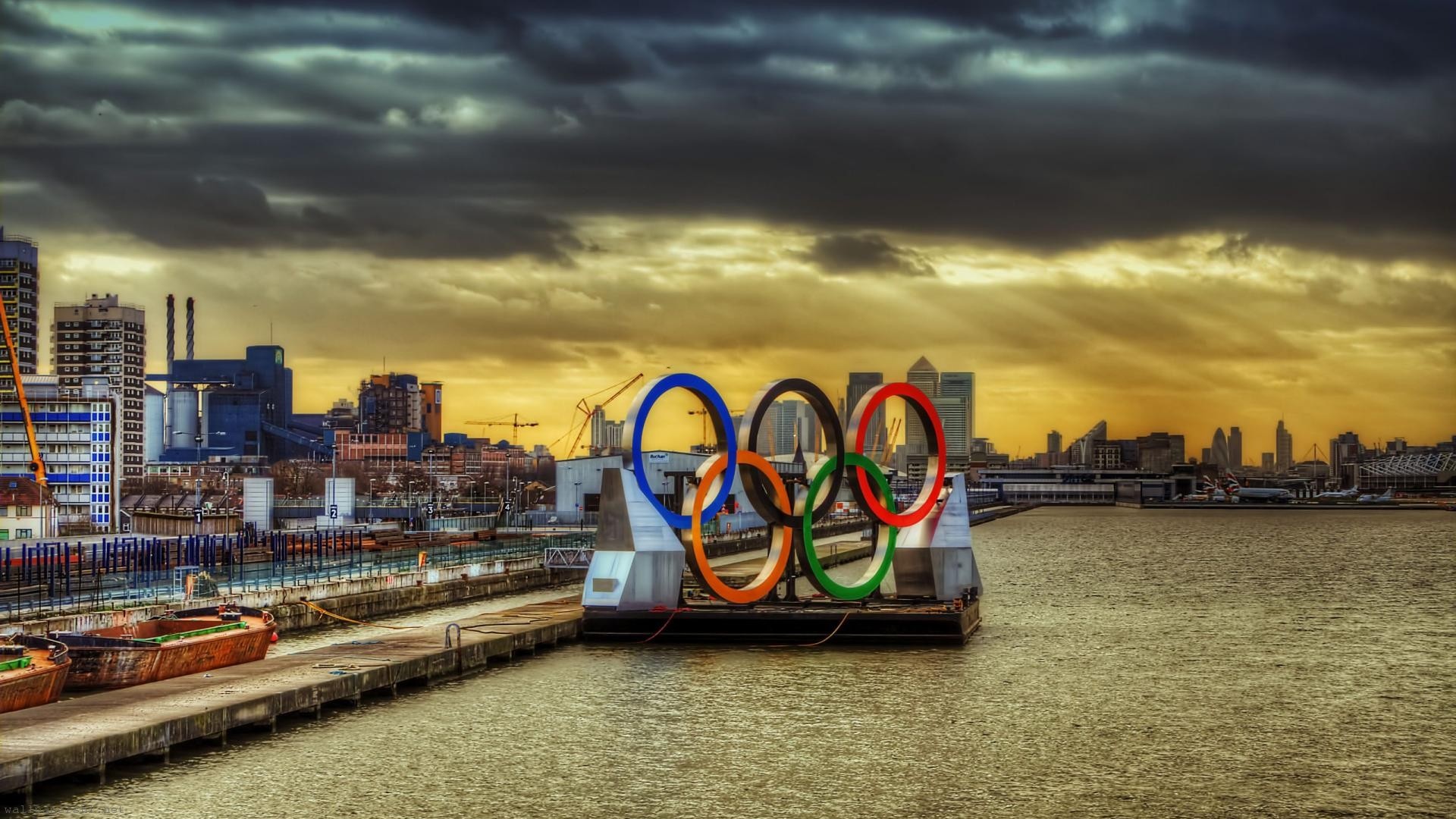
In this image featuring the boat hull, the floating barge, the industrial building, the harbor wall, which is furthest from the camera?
the industrial building

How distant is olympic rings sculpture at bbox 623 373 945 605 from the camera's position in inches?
2357

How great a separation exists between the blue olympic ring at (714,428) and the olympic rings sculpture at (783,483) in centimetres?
4

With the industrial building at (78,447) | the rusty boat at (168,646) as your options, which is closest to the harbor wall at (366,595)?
the rusty boat at (168,646)

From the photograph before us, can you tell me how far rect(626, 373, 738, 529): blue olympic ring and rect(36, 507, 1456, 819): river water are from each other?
5.51m

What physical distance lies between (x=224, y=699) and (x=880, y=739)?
725 inches

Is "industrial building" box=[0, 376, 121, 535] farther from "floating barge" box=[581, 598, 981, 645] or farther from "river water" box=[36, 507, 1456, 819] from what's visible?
"river water" box=[36, 507, 1456, 819]

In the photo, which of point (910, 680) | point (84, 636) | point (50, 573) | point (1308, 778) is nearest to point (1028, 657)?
point (910, 680)

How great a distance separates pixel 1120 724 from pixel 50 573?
46387 mm

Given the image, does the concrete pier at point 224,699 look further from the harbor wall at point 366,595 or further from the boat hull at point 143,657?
the harbor wall at point 366,595

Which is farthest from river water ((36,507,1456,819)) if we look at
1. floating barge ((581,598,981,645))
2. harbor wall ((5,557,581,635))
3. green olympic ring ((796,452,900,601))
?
harbor wall ((5,557,581,635))

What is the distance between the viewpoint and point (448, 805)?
121ft

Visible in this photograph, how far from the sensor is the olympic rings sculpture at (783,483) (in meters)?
59.9

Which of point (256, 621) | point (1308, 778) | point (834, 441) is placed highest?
point (834, 441)

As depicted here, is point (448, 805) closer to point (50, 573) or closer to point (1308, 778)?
point (1308, 778)
